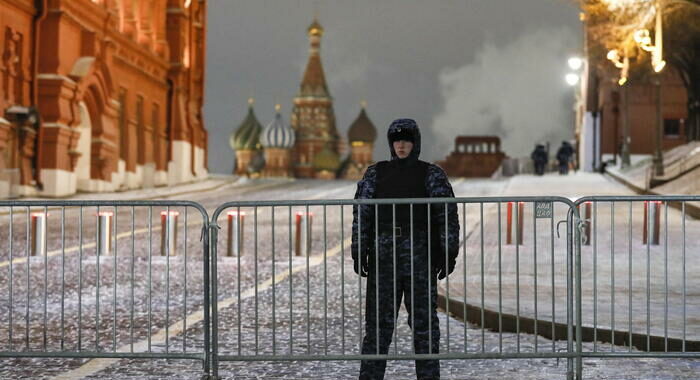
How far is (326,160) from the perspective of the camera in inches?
7146

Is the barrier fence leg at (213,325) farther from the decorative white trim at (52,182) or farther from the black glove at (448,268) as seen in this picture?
the decorative white trim at (52,182)

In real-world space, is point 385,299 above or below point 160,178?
below

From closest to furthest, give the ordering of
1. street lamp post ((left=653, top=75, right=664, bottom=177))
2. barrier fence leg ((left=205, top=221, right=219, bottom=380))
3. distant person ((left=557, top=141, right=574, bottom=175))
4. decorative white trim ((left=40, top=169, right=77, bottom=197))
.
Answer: barrier fence leg ((left=205, top=221, right=219, bottom=380)) → street lamp post ((left=653, top=75, right=664, bottom=177)) → decorative white trim ((left=40, top=169, right=77, bottom=197)) → distant person ((left=557, top=141, right=574, bottom=175))

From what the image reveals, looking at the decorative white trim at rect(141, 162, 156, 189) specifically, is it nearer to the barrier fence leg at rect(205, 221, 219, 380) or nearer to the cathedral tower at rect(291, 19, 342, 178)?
the barrier fence leg at rect(205, 221, 219, 380)

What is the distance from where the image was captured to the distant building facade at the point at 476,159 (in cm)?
12712

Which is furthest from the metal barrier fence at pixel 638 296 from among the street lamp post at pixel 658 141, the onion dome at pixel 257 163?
the onion dome at pixel 257 163

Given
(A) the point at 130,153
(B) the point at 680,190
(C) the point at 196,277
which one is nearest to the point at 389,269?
(C) the point at 196,277

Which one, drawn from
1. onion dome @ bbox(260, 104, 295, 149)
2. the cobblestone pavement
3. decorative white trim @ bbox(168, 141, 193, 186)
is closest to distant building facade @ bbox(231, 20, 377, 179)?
onion dome @ bbox(260, 104, 295, 149)

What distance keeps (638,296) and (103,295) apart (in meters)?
5.68

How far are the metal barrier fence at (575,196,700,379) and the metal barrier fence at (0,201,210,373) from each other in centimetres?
285

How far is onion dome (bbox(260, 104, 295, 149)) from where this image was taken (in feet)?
605

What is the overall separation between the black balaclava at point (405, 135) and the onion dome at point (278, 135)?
17683cm

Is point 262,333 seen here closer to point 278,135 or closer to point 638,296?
point 638,296

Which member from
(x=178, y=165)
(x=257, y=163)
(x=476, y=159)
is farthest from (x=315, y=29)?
(x=178, y=165)
